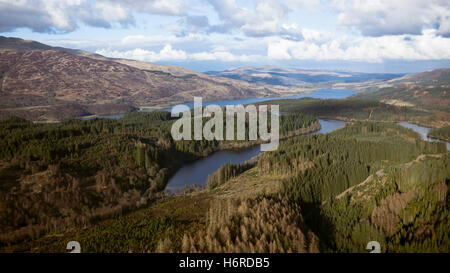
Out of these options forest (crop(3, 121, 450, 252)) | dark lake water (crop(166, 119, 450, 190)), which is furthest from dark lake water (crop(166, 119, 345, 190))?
forest (crop(3, 121, 450, 252))

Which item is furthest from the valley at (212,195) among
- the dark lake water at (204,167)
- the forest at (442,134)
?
the forest at (442,134)

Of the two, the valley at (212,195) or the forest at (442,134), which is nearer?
the valley at (212,195)

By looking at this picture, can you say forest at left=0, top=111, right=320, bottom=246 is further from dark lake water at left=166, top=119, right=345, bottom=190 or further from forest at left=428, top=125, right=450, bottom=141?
forest at left=428, top=125, right=450, bottom=141

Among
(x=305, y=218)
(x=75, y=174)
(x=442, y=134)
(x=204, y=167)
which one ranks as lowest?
(x=204, y=167)

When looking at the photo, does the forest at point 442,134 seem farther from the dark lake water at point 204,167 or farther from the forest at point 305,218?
the dark lake water at point 204,167

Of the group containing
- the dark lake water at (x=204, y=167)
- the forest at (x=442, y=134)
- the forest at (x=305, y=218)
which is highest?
the forest at (x=442, y=134)

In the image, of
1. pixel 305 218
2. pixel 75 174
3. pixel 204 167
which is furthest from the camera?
pixel 204 167

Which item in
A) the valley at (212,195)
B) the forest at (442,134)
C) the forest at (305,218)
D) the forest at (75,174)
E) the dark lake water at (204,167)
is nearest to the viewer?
the forest at (305,218)

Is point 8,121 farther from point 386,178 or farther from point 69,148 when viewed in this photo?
point 386,178

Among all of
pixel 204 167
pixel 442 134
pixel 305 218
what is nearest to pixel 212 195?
pixel 305 218

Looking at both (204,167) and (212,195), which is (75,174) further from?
(204,167)
